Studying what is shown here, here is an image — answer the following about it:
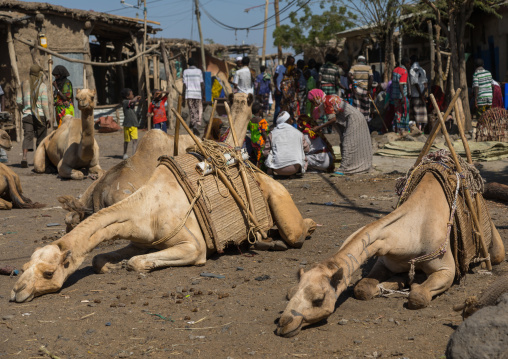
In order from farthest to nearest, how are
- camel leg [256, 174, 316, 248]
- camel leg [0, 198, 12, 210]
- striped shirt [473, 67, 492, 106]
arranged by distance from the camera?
striped shirt [473, 67, 492, 106] < camel leg [0, 198, 12, 210] < camel leg [256, 174, 316, 248]

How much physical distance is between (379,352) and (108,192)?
403cm

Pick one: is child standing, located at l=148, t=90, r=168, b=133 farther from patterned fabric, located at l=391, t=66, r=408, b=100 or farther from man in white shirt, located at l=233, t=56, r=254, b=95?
patterned fabric, located at l=391, t=66, r=408, b=100

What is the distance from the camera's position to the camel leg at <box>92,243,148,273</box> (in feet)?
19.2

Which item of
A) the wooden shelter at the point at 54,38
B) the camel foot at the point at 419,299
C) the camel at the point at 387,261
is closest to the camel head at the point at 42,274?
the camel at the point at 387,261

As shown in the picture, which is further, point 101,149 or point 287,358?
point 101,149

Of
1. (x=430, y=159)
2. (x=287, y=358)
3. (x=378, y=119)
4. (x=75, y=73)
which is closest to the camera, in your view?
(x=287, y=358)

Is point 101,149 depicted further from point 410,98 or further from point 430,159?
point 430,159

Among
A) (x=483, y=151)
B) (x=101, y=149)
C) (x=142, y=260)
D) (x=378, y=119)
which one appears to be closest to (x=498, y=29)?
(x=378, y=119)

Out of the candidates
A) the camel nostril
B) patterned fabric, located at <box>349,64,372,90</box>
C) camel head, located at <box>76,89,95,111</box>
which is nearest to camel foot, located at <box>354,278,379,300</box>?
the camel nostril

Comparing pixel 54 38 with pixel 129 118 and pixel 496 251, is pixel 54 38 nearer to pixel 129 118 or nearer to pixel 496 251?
pixel 129 118

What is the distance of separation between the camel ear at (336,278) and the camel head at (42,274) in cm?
208

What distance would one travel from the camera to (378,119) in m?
Answer: 17.9

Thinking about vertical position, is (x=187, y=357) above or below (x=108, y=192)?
below

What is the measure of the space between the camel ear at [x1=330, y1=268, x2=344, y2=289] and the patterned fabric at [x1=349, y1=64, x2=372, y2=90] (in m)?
12.8
